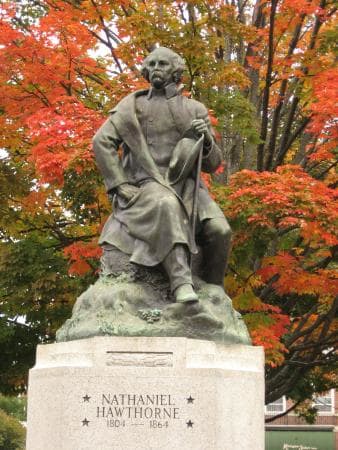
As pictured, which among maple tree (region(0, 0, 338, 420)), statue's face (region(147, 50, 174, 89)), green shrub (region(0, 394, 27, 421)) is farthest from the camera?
green shrub (region(0, 394, 27, 421))

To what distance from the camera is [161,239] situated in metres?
8.46

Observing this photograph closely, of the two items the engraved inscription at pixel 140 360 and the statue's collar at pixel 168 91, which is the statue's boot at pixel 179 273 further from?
the statue's collar at pixel 168 91

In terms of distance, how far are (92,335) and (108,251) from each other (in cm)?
94

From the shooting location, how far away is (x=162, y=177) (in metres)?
8.91

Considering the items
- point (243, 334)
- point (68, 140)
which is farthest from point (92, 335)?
point (68, 140)

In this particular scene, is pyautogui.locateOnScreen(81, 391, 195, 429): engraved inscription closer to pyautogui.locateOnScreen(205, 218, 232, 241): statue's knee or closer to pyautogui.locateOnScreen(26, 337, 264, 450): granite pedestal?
pyautogui.locateOnScreen(26, 337, 264, 450): granite pedestal

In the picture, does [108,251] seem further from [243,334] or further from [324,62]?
[324,62]

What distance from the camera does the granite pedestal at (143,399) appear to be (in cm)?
768

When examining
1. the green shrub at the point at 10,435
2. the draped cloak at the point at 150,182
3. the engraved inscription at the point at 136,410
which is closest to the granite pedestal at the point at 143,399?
the engraved inscription at the point at 136,410

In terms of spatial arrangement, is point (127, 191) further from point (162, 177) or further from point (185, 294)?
point (185, 294)

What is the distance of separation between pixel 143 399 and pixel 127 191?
78.9 inches

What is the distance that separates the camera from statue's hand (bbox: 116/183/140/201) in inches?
346

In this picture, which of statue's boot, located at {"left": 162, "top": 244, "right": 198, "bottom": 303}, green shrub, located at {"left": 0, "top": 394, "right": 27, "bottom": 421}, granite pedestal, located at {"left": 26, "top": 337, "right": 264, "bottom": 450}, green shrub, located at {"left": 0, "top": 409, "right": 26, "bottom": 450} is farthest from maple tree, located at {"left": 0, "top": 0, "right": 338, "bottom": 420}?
green shrub, located at {"left": 0, "top": 394, "right": 27, "bottom": 421}

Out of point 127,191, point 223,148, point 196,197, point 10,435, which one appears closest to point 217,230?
point 196,197
